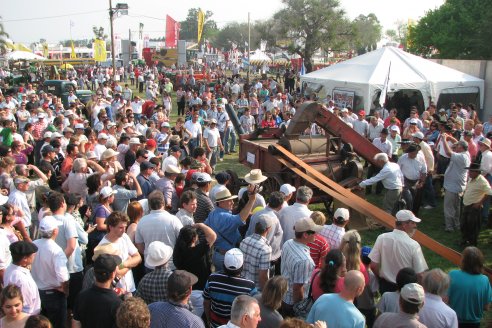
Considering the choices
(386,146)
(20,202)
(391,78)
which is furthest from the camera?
(391,78)

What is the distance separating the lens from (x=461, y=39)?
2986 cm

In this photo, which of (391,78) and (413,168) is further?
(391,78)

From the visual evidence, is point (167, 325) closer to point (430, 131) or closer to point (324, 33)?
point (430, 131)

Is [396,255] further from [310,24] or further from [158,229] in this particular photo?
[310,24]

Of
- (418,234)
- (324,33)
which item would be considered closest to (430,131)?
(418,234)

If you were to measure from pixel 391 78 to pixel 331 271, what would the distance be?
565 inches

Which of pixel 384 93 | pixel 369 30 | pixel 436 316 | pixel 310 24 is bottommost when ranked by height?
pixel 436 316

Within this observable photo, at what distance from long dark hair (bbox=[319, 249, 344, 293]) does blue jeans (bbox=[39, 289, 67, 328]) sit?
2.65 meters

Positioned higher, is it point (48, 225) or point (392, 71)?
point (392, 71)

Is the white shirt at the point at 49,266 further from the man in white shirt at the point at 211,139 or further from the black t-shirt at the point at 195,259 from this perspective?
the man in white shirt at the point at 211,139

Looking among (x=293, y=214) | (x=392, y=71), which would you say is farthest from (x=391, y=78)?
(x=293, y=214)

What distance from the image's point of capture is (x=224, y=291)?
4191mm

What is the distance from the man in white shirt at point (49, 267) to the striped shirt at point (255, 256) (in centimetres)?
180

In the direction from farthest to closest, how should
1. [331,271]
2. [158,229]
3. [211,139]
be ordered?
[211,139], [158,229], [331,271]
